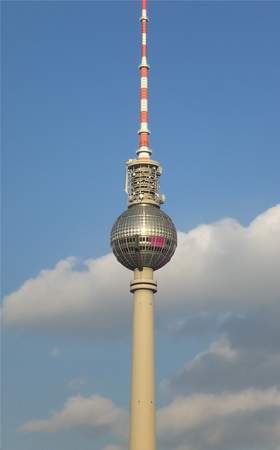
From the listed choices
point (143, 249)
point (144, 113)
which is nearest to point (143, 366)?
point (143, 249)

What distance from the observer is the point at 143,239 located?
161750mm

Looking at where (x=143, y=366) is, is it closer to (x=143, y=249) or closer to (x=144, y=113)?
(x=143, y=249)

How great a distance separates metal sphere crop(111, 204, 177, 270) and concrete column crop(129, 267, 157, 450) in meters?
2.59

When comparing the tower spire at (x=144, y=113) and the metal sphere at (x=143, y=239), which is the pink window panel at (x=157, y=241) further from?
the tower spire at (x=144, y=113)

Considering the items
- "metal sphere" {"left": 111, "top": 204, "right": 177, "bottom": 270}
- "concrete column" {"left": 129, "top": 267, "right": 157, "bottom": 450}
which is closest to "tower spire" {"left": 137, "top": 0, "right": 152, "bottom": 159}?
"metal sphere" {"left": 111, "top": 204, "right": 177, "bottom": 270}

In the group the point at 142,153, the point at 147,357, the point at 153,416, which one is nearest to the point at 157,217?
the point at 142,153

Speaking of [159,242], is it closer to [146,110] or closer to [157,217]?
[157,217]

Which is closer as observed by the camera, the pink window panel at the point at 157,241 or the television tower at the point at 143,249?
the television tower at the point at 143,249

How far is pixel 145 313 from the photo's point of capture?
15725 cm

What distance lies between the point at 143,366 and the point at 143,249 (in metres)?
23.3

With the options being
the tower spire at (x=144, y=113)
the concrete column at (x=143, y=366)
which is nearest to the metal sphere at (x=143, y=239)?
the concrete column at (x=143, y=366)

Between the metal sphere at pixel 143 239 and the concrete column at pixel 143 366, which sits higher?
the metal sphere at pixel 143 239

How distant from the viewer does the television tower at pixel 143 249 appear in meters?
152

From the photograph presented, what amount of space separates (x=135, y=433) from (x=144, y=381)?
9.72 metres
